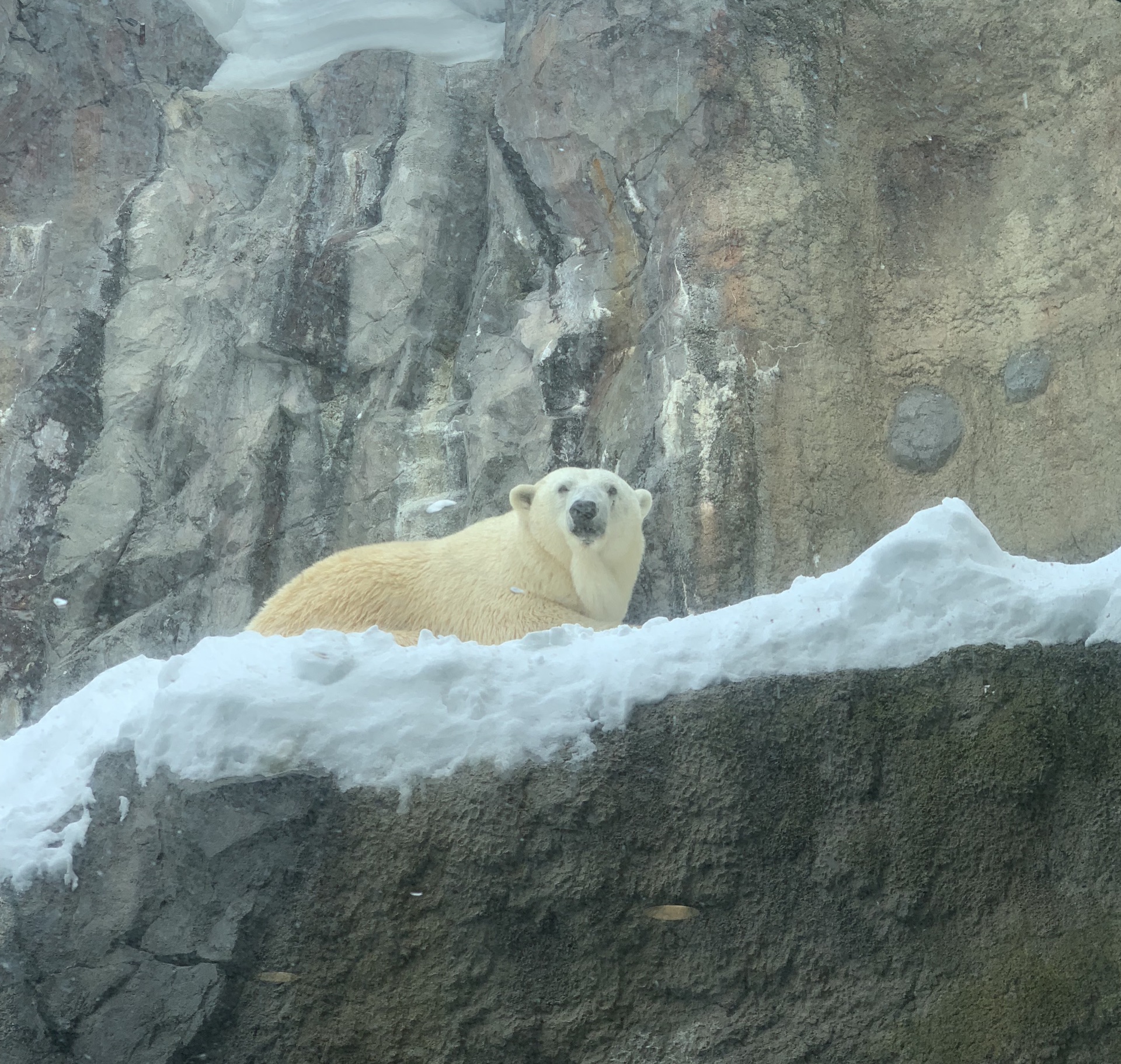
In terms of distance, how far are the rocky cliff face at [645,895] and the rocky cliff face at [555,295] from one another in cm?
443

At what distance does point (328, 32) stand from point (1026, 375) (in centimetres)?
686

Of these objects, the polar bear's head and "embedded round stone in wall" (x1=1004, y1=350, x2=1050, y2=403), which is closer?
the polar bear's head

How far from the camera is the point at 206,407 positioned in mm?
9367

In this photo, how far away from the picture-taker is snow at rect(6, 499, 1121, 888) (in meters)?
3.08

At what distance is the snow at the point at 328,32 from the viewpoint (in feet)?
34.9

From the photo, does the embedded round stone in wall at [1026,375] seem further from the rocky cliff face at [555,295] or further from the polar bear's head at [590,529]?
the polar bear's head at [590,529]

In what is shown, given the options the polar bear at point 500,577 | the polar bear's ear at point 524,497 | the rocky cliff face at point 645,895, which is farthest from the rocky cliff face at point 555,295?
the rocky cliff face at point 645,895

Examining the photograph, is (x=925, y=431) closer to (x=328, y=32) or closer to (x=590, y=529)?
(x=590, y=529)

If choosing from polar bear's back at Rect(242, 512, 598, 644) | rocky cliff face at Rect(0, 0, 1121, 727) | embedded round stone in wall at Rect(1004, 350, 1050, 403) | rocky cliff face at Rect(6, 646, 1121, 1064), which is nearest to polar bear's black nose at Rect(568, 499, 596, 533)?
polar bear's back at Rect(242, 512, 598, 644)

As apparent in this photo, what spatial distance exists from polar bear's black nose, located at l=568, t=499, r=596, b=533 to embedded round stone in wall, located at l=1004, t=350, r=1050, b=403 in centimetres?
366

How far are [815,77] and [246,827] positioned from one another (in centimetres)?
716

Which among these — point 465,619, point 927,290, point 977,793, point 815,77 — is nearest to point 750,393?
point 927,290

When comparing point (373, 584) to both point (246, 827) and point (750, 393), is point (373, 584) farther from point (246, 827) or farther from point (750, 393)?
point (750, 393)

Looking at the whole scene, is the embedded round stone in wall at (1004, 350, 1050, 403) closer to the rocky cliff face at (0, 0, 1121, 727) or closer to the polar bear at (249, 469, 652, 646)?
the rocky cliff face at (0, 0, 1121, 727)
